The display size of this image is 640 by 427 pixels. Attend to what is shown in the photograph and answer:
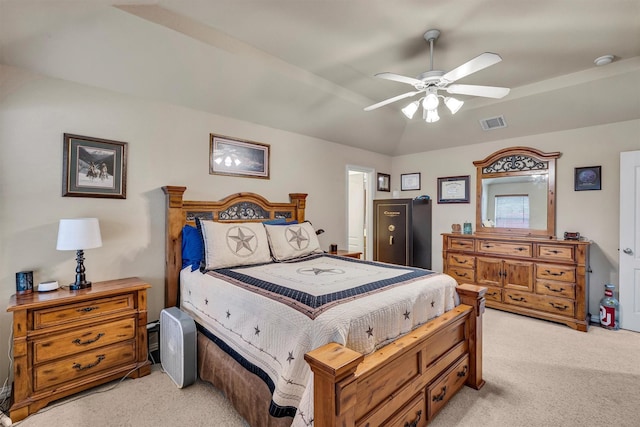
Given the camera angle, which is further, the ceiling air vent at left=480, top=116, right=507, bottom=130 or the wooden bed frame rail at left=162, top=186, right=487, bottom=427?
the ceiling air vent at left=480, top=116, right=507, bottom=130

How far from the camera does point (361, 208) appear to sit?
5.89 metres

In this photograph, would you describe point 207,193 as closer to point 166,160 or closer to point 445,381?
point 166,160

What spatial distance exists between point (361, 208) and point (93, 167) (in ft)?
14.3

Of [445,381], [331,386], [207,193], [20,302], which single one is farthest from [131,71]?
[445,381]

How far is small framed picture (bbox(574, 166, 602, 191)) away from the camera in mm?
3592

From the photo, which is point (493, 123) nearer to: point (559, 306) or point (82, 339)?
point (559, 306)

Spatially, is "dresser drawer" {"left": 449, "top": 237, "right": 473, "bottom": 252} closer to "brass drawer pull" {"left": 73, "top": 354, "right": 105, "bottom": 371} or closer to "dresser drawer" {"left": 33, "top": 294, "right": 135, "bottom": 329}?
"dresser drawer" {"left": 33, "top": 294, "right": 135, "bottom": 329}

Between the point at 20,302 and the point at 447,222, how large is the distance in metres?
5.04

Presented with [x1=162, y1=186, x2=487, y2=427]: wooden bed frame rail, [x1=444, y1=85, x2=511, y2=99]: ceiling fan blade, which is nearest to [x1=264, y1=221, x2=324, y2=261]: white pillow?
[x1=162, y1=186, x2=487, y2=427]: wooden bed frame rail

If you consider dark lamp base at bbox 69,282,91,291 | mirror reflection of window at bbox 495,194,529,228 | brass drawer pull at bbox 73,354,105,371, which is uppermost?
mirror reflection of window at bbox 495,194,529,228

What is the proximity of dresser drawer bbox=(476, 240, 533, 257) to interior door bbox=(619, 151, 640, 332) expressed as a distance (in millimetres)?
869

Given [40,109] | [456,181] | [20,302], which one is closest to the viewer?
[20,302]

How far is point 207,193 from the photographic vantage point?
127 inches

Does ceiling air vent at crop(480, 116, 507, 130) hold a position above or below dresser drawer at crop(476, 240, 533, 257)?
above
